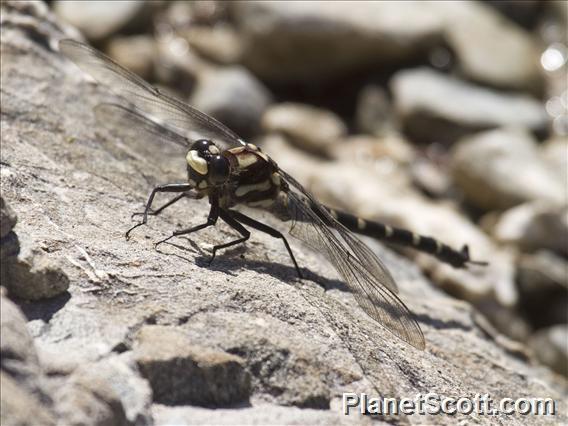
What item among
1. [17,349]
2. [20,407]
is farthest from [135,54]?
[20,407]

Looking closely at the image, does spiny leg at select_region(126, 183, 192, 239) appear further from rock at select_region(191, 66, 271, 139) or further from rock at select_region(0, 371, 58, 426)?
rock at select_region(191, 66, 271, 139)

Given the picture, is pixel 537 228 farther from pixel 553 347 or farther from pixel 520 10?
pixel 520 10

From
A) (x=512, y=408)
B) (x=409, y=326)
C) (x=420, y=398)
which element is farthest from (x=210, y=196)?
(x=512, y=408)

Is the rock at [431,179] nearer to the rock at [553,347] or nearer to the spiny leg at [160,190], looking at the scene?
the rock at [553,347]

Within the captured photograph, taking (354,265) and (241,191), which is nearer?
(354,265)

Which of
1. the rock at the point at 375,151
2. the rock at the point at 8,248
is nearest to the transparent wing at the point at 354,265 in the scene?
the rock at the point at 8,248
